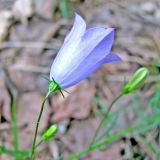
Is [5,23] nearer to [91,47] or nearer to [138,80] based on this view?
[138,80]

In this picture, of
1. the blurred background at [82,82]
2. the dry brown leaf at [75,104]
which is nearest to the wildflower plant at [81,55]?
the blurred background at [82,82]

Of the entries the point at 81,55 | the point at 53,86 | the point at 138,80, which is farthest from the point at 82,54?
the point at 138,80

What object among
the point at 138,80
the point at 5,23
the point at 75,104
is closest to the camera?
the point at 138,80

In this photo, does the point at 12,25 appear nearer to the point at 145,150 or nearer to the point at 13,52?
the point at 13,52

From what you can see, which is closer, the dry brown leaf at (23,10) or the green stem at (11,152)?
the green stem at (11,152)

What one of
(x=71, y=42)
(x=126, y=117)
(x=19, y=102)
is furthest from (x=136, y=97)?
(x=71, y=42)

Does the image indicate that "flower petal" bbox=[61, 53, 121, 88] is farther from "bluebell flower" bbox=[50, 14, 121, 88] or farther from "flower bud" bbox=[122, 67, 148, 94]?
"flower bud" bbox=[122, 67, 148, 94]

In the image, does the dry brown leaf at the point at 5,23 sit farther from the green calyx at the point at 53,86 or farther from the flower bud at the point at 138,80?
the green calyx at the point at 53,86

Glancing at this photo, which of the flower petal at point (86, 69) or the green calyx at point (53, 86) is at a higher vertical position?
the flower petal at point (86, 69)
